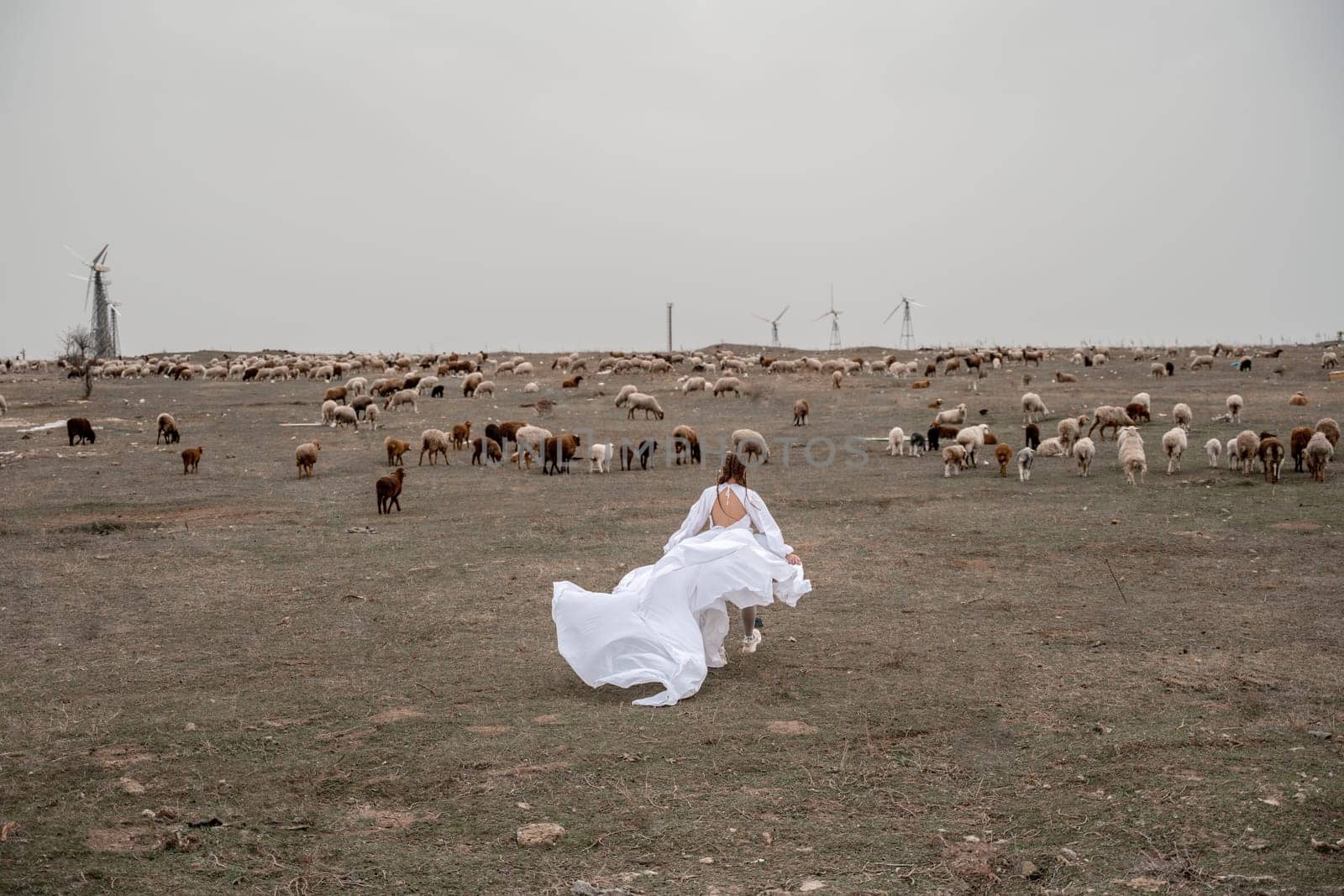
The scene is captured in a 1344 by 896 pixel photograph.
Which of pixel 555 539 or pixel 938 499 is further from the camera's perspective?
pixel 938 499

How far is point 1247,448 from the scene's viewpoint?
2017 centimetres

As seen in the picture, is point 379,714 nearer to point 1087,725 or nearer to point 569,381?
point 1087,725

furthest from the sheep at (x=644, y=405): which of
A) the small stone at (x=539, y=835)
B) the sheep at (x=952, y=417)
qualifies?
the small stone at (x=539, y=835)

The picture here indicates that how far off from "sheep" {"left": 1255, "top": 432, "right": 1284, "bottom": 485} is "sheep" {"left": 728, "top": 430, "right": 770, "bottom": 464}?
10548 mm

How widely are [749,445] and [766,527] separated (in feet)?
54.1

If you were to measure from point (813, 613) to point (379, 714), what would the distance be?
485 centimetres

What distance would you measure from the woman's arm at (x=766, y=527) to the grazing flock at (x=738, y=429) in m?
10.3

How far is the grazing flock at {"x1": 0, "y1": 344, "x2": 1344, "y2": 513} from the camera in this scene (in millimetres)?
21297

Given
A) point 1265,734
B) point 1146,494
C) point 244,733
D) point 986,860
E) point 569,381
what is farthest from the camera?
point 569,381

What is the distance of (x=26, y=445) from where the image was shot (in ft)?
93.4

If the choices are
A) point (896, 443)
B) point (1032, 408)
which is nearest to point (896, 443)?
point (896, 443)

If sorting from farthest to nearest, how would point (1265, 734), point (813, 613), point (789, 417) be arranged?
point (789, 417), point (813, 613), point (1265, 734)

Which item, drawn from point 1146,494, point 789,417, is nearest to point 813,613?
point 1146,494

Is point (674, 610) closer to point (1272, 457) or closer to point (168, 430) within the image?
point (1272, 457)
